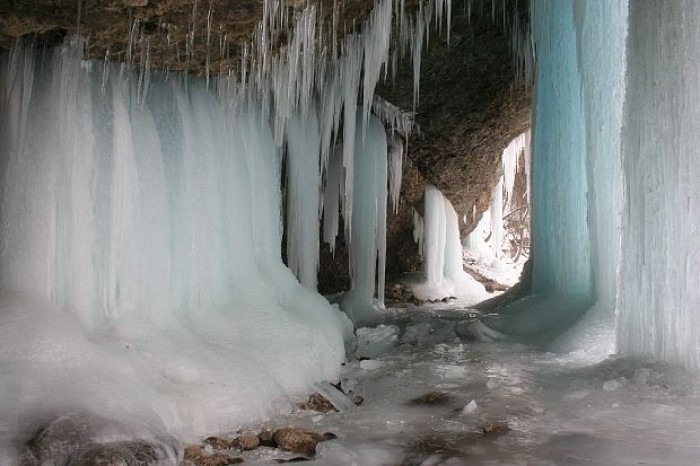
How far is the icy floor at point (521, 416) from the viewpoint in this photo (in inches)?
129

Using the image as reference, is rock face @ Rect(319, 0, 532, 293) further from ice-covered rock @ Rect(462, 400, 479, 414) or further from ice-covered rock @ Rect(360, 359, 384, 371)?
ice-covered rock @ Rect(462, 400, 479, 414)

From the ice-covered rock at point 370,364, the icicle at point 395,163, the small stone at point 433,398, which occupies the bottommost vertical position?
the ice-covered rock at point 370,364

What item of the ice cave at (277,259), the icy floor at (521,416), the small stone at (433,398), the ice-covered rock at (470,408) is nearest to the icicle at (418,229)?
the ice cave at (277,259)

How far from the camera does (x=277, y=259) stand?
664cm

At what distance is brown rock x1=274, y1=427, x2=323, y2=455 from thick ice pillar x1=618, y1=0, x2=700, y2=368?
289 cm

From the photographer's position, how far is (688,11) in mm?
4699

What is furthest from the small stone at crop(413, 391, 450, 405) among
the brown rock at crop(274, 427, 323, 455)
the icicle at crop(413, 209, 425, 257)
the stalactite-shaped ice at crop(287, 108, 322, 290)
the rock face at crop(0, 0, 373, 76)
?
the icicle at crop(413, 209, 425, 257)

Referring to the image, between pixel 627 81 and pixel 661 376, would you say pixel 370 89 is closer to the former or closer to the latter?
pixel 627 81

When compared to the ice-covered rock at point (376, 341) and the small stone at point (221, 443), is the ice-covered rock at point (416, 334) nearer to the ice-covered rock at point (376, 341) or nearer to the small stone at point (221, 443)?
the ice-covered rock at point (376, 341)

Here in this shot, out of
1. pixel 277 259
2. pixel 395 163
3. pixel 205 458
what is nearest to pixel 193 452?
pixel 205 458

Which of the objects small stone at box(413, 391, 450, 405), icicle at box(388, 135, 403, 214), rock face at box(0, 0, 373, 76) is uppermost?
rock face at box(0, 0, 373, 76)

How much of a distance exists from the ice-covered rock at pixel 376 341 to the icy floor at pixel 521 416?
0.86m

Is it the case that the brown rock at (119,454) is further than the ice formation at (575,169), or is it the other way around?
the ice formation at (575,169)

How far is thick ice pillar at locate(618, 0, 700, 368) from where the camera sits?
4633mm
